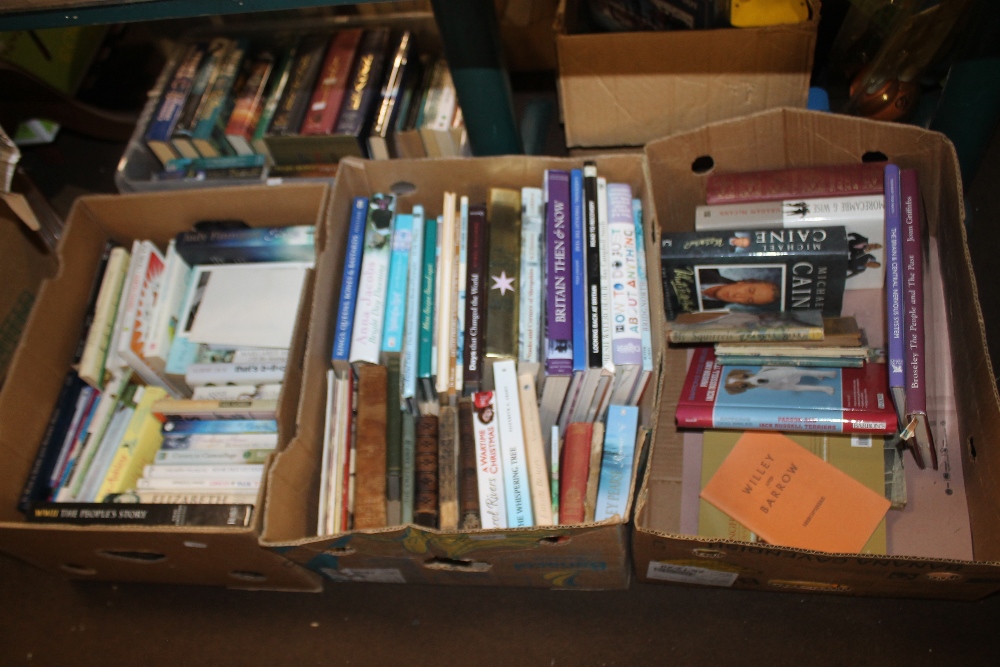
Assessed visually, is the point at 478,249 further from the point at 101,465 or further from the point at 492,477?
the point at 101,465

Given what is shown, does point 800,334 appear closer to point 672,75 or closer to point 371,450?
point 672,75

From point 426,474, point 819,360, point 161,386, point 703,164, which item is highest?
point 703,164

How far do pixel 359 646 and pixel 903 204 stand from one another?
120 cm

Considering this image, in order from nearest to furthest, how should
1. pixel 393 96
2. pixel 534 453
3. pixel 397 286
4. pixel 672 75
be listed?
pixel 534 453 → pixel 397 286 → pixel 672 75 → pixel 393 96

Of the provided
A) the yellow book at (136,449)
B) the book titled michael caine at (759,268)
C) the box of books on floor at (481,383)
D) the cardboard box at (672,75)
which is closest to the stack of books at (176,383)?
the yellow book at (136,449)

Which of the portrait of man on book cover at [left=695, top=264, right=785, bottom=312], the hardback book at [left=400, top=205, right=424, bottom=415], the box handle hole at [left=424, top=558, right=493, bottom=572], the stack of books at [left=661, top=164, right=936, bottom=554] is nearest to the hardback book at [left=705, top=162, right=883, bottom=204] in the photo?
the stack of books at [left=661, top=164, right=936, bottom=554]

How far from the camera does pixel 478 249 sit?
4.06 feet

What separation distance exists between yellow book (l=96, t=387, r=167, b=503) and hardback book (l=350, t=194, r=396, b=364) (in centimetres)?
40

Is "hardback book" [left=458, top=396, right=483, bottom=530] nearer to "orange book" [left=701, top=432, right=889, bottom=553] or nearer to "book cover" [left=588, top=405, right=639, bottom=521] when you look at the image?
"book cover" [left=588, top=405, right=639, bottom=521]

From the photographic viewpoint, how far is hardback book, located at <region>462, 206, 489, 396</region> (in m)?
1.17

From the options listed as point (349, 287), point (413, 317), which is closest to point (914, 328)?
point (413, 317)

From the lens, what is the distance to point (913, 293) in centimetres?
116

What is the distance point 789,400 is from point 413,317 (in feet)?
2.04

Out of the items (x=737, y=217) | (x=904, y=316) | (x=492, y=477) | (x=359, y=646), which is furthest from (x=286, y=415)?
(x=904, y=316)
